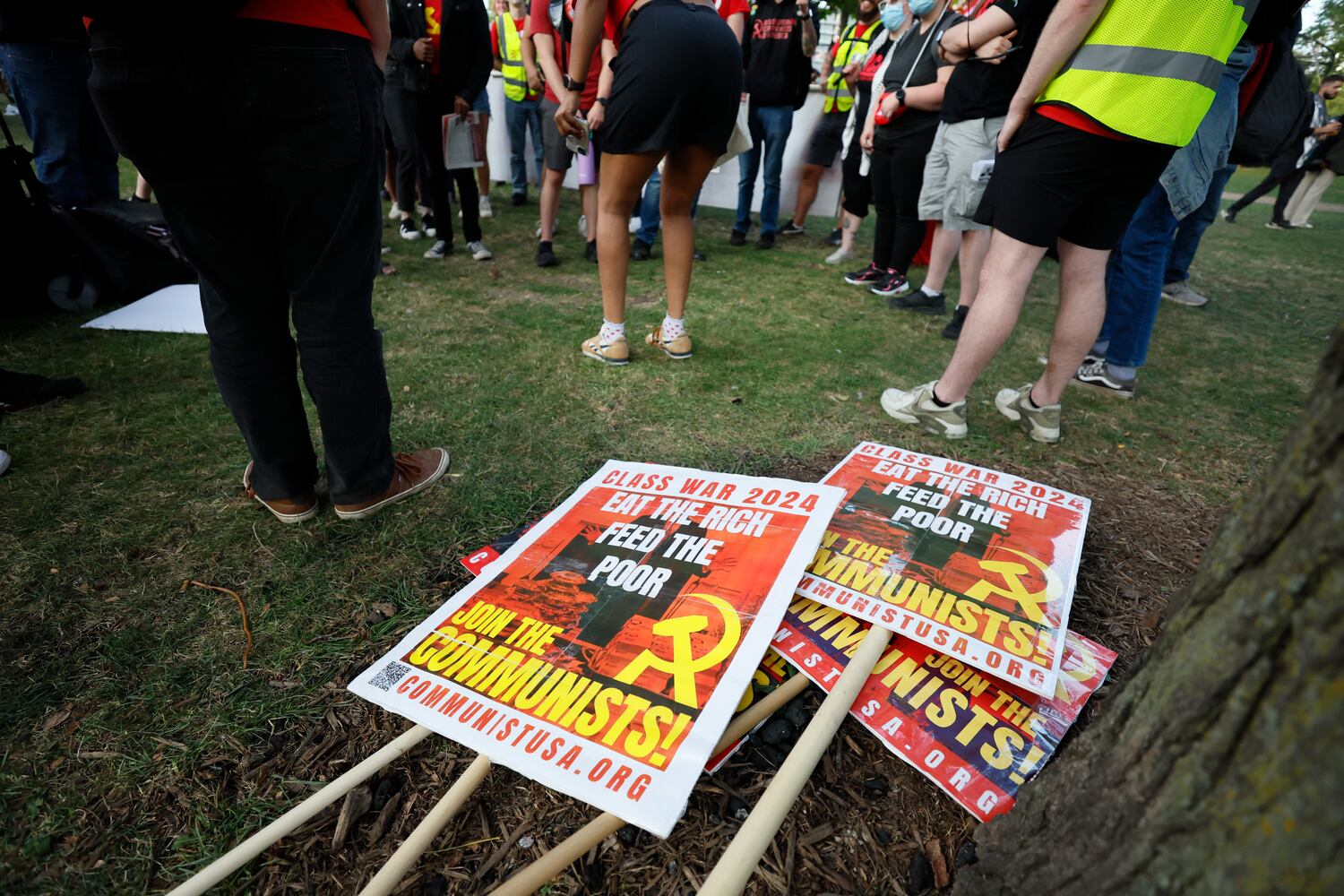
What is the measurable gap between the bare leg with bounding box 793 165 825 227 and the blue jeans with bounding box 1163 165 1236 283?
2561 millimetres

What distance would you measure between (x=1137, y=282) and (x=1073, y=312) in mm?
638

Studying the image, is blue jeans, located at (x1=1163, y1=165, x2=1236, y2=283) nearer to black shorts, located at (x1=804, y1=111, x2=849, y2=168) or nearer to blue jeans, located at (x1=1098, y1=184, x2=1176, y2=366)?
blue jeans, located at (x1=1098, y1=184, x2=1176, y2=366)

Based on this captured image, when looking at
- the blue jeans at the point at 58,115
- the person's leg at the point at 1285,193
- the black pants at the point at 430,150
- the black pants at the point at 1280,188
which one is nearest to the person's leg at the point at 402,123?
the black pants at the point at 430,150

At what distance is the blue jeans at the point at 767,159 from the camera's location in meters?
4.48

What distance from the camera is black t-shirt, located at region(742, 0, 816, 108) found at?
4.11 m

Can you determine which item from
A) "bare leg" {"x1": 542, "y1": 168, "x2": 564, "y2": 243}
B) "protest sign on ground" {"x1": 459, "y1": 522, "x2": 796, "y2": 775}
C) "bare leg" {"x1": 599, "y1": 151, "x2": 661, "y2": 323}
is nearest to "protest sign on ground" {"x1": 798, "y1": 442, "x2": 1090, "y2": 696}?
"protest sign on ground" {"x1": 459, "y1": 522, "x2": 796, "y2": 775}

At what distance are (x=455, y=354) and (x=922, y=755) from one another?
2107 mm

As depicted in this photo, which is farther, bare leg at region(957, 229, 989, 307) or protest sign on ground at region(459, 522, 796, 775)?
bare leg at region(957, 229, 989, 307)

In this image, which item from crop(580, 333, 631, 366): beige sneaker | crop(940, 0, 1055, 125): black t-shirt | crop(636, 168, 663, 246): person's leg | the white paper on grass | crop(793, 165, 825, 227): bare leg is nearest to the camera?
crop(940, 0, 1055, 125): black t-shirt

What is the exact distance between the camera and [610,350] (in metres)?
2.37

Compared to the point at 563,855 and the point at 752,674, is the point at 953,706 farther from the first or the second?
the point at 563,855

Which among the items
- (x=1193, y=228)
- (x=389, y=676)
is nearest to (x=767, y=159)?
(x=1193, y=228)

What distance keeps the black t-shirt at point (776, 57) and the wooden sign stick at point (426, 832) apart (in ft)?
15.0

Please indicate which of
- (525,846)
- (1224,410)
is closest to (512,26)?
(1224,410)
